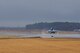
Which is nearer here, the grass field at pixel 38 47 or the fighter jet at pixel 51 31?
the grass field at pixel 38 47

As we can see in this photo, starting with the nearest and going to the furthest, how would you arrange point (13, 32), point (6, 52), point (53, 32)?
point (6, 52)
point (53, 32)
point (13, 32)

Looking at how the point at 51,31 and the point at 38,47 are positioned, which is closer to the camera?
the point at 38,47

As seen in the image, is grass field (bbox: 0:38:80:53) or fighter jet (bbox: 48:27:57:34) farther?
fighter jet (bbox: 48:27:57:34)

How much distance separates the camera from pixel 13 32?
2428 centimetres

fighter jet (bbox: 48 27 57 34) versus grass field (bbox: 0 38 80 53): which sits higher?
fighter jet (bbox: 48 27 57 34)

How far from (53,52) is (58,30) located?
12458mm

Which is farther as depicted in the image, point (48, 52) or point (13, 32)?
point (13, 32)

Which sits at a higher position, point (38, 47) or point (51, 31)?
point (51, 31)

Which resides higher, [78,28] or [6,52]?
[78,28]

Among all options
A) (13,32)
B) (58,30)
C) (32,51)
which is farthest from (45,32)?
(32,51)

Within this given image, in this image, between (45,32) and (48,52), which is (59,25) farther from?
(48,52)

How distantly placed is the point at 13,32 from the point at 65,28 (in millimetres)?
4730

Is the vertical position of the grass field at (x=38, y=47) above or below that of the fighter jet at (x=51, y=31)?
below

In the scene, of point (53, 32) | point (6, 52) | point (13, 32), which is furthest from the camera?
point (13, 32)
